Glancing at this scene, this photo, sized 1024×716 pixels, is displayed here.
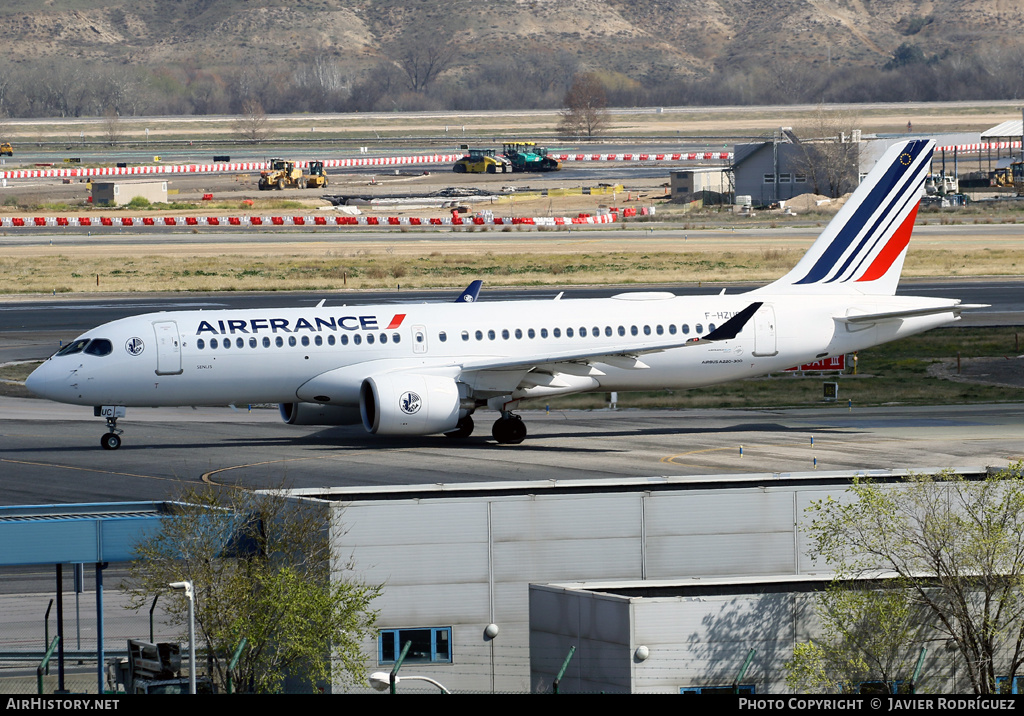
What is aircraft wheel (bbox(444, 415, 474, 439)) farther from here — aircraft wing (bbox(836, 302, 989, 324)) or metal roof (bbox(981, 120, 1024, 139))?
metal roof (bbox(981, 120, 1024, 139))

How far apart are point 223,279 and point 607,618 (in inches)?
2926

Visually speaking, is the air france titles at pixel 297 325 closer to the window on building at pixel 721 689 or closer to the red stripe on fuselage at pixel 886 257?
the red stripe on fuselage at pixel 886 257

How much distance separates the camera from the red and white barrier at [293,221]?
449 feet

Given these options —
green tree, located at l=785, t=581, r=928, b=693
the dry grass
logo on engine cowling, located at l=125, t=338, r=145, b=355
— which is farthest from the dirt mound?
green tree, located at l=785, t=581, r=928, b=693

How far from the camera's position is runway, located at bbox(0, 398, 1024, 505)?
41.4 m

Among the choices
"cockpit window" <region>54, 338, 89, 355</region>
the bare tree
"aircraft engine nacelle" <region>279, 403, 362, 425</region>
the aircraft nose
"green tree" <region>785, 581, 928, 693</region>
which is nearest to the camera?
"green tree" <region>785, 581, 928, 693</region>

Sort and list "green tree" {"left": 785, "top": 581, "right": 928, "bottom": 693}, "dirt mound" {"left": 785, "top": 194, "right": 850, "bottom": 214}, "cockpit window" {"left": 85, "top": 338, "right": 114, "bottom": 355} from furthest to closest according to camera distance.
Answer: "dirt mound" {"left": 785, "top": 194, "right": 850, "bottom": 214} → "cockpit window" {"left": 85, "top": 338, "right": 114, "bottom": 355} → "green tree" {"left": 785, "top": 581, "right": 928, "bottom": 693}

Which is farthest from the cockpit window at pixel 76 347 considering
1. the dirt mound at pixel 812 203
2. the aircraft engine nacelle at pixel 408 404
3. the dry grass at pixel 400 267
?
the dirt mound at pixel 812 203

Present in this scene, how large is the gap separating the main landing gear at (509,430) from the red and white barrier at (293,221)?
89.0 metres

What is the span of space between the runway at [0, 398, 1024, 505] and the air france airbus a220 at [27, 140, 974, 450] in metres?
1.63

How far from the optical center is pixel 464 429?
48781mm

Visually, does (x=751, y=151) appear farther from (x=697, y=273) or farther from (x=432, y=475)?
(x=432, y=475)

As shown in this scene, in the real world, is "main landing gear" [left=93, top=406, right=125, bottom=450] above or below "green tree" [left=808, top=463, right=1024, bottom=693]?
above
